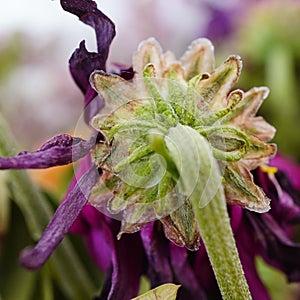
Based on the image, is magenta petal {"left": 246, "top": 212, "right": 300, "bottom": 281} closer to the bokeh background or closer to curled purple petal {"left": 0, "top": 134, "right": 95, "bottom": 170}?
curled purple petal {"left": 0, "top": 134, "right": 95, "bottom": 170}

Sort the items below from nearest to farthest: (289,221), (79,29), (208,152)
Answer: (208,152), (289,221), (79,29)

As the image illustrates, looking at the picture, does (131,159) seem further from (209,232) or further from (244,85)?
(244,85)

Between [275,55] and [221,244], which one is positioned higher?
[275,55]

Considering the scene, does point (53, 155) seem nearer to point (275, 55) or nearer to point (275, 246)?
point (275, 246)

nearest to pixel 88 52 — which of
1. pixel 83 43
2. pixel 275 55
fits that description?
pixel 83 43

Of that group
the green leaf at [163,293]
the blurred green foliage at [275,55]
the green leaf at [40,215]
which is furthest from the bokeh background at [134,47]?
the green leaf at [163,293]

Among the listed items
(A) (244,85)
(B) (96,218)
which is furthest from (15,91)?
(B) (96,218)
